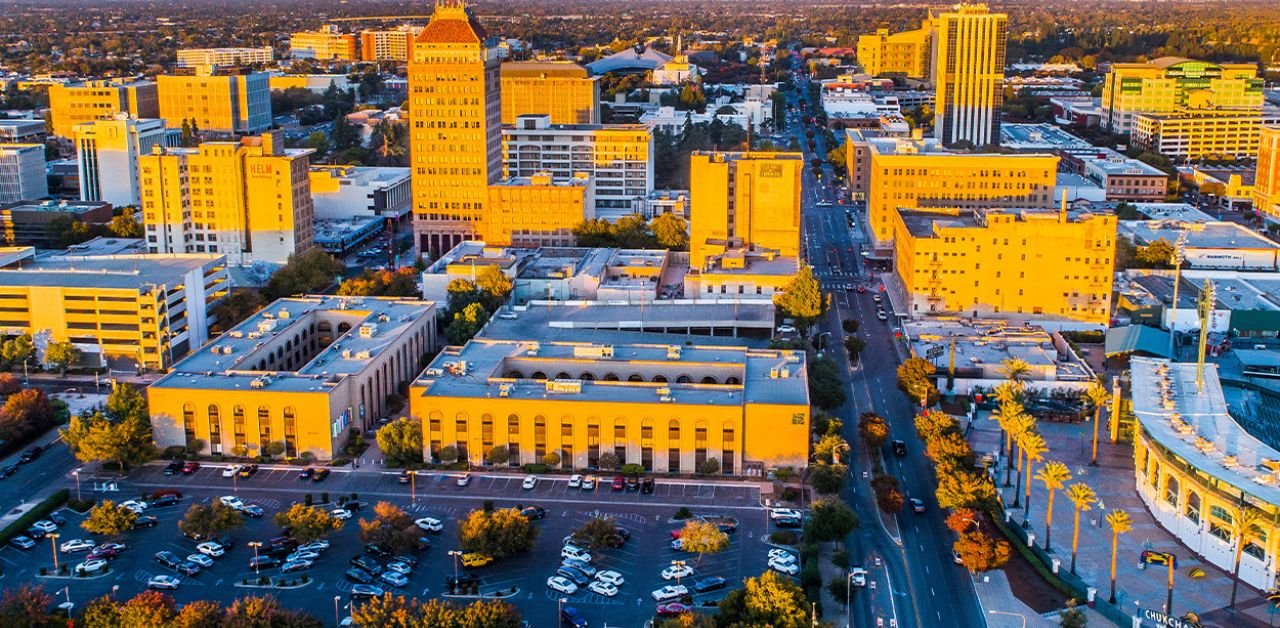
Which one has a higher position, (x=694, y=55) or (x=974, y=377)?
(x=694, y=55)

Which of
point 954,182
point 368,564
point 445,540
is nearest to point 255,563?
point 368,564

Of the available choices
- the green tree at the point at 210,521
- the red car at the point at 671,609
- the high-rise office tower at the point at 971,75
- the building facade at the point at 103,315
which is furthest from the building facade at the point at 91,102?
the red car at the point at 671,609

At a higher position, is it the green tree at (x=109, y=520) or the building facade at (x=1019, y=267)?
the building facade at (x=1019, y=267)

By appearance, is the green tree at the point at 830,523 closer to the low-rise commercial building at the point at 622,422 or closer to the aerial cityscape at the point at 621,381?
the aerial cityscape at the point at 621,381

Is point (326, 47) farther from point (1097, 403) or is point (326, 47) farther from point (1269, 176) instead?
point (1097, 403)

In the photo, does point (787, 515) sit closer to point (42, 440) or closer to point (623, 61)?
point (42, 440)

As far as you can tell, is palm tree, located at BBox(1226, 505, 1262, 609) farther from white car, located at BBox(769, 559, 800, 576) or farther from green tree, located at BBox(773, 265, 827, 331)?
green tree, located at BBox(773, 265, 827, 331)

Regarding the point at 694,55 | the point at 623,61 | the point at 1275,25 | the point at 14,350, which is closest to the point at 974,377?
the point at 14,350
